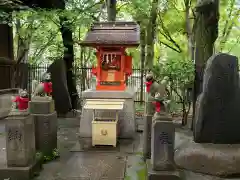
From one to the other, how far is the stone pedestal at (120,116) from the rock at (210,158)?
3.22m

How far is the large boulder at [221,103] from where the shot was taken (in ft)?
20.6

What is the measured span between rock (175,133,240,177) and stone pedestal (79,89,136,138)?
322 cm

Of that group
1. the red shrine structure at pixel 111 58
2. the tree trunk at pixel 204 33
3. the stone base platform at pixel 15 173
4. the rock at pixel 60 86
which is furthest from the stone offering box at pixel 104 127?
the rock at pixel 60 86

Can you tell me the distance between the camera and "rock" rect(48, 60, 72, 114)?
41.4 feet

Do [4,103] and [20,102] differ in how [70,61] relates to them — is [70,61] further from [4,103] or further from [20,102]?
[20,102]

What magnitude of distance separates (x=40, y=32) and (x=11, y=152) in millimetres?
8711

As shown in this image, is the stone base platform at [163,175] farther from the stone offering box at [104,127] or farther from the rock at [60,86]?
the rock at [60,86]

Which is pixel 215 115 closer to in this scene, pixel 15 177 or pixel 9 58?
pixel 15 177

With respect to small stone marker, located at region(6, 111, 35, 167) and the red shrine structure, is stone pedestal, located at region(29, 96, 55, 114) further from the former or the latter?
the red shrine structure

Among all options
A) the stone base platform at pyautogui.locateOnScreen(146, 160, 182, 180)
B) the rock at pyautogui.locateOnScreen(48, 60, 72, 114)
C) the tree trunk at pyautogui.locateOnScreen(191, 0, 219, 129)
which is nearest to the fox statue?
the stone base platform at pyautogui.locateOnScreen(146, 160, 182, 180)

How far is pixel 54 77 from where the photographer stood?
12.6 m

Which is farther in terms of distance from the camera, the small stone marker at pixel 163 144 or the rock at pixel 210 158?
the rock at pixel 210 158

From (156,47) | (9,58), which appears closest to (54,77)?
(9,58)

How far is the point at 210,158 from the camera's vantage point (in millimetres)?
5988
